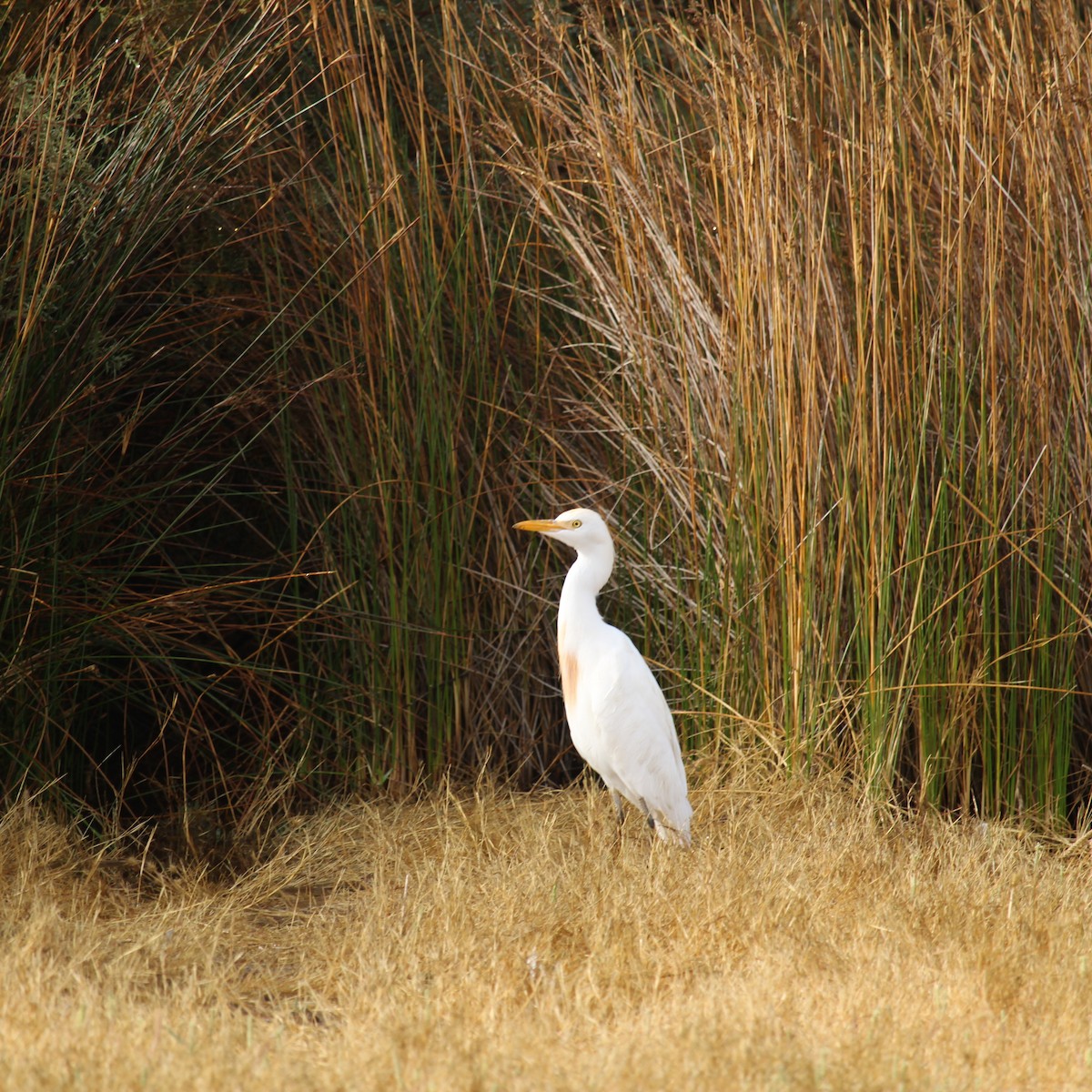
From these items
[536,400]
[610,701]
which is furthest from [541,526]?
[536,400]

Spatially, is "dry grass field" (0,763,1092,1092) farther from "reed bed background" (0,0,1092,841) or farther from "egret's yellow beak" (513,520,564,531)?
"egret's yellow beak" (513,520,564,531)

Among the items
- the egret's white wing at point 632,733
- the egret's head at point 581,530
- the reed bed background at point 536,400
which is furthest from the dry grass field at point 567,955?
the egret's head at point 581,530

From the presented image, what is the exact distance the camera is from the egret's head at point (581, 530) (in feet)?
A: 10.0

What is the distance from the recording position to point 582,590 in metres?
3.11

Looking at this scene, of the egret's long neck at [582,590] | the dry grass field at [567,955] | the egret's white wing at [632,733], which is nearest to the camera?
the dry grass field at [567,955]

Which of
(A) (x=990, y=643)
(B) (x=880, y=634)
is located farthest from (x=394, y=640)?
(A) (x=990, y=643)

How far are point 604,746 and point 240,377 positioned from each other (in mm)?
1454

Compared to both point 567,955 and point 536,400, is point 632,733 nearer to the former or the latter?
point 567,955

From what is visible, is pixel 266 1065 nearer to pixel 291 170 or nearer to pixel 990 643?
pixel 990 643

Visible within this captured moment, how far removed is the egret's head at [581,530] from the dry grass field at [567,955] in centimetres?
66

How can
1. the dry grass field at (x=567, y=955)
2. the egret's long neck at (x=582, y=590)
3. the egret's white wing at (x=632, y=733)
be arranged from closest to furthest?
the dry grass field at (x=567, y=955)
the egret's white wing at (x=632, y=733)
the egret's long neck at (x=582, y=590)

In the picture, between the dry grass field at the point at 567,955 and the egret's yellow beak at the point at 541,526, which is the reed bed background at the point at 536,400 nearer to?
the dry grass field at the point at 567,955

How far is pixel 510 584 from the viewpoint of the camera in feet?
12.1

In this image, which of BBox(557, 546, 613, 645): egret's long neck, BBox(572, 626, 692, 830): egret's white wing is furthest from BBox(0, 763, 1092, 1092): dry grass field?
BBox(557, 546, 613, 645): egret's long neck
